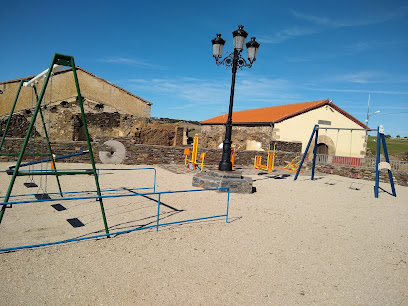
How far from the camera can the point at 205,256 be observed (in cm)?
389

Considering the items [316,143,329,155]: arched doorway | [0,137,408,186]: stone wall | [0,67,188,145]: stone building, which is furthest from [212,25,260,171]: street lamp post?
[316,143,329,155]: arched doorway

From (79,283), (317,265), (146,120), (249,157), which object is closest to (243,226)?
(317,265)

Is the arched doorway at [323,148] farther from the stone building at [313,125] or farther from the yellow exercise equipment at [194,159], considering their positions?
the yellow exercise equipment at [194,159]

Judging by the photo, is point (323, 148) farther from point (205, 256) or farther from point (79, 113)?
point (205, 256)

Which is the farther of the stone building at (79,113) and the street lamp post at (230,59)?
the stone building at (79,113)

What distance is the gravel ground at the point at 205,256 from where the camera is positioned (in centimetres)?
297

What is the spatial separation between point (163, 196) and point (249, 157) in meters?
9.37

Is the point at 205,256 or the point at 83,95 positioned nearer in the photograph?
the point at 205,256

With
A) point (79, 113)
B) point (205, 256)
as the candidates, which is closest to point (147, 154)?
point (79, 113)

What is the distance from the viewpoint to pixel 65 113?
19.1 meters

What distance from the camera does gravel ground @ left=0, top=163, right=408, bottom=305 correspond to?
117 inches

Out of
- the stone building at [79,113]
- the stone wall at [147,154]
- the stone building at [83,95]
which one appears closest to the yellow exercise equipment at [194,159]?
the stone wall at [147,154]

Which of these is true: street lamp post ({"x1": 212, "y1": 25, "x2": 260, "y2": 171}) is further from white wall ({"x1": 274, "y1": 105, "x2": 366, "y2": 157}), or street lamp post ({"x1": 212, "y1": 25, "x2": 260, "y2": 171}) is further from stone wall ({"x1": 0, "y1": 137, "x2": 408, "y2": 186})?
white wall ({"x1": 274, "y1": 105, "x2": 366, "y2": 157})

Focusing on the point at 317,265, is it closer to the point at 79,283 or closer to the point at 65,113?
the point at 79,283
